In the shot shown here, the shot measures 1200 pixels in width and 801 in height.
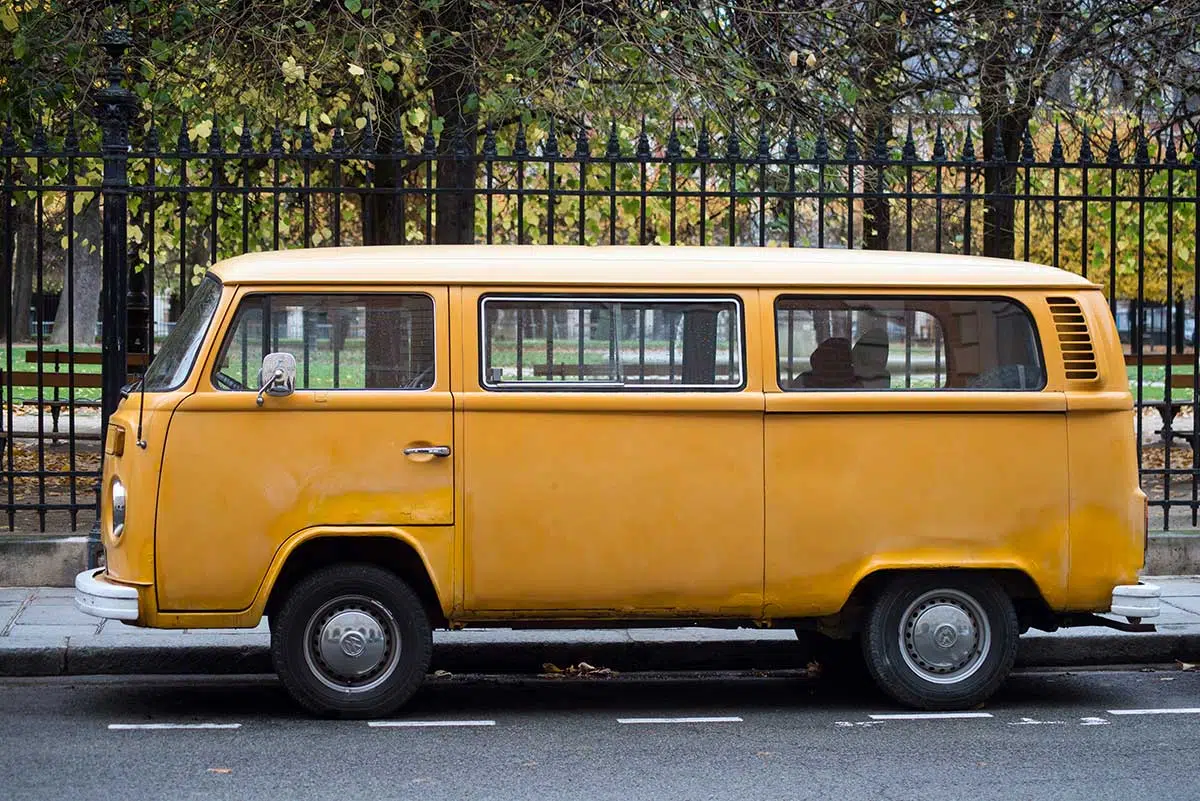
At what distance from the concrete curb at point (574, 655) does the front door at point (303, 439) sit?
4.10 feet

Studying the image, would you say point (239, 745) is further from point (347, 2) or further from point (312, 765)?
point (347, 2)

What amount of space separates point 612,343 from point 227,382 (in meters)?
1.66

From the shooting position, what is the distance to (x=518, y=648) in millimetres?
8297

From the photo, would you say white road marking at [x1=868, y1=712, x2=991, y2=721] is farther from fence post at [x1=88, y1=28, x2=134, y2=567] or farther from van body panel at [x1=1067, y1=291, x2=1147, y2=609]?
fence post at [x1=88, y1=28, x2=134, y2=567]

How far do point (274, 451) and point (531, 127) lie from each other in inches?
304

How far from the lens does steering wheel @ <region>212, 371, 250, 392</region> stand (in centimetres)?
698

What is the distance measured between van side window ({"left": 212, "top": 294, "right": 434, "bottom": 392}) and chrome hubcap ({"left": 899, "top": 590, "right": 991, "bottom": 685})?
2.43 m

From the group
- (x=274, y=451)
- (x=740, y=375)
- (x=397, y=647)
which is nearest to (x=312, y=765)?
(x=397, y=647)

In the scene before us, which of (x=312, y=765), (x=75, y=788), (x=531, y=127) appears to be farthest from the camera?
(x=531, y=127)

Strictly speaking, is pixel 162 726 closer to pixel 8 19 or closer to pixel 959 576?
pixel 959 576

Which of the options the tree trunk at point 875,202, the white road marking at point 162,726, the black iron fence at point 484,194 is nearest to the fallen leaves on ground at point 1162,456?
the black iron fence at point 484,194

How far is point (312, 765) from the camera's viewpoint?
244 inches

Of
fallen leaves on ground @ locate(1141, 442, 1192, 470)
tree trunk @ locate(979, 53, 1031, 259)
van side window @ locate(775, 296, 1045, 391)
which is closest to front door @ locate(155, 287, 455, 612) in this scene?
van side window @ locate(775, 296, 1045, 391)

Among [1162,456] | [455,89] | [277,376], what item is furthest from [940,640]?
[1162,456]
